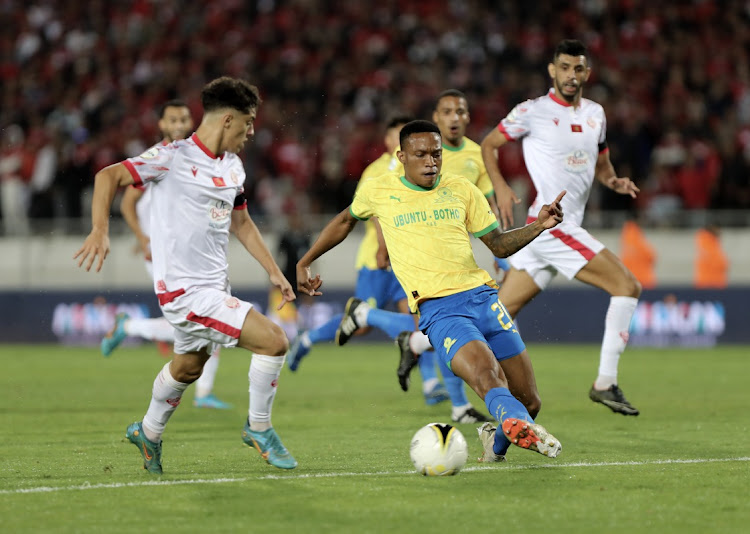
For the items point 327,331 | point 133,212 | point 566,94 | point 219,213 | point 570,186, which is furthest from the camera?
point 327,331

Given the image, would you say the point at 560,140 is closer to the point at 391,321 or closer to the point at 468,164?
the point at 468,164

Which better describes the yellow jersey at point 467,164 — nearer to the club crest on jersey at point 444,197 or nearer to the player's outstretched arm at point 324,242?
the player's outstretched arm at point 324,242

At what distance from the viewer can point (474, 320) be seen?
6.71 meters

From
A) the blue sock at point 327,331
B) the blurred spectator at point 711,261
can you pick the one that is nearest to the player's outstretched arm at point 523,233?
the blue sock at point 327,331

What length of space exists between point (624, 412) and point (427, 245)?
309cm

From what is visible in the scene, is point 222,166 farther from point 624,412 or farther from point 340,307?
point 340,307

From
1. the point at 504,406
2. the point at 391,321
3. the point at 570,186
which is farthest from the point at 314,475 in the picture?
the point at 570,186

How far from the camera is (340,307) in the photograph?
19.1 meters

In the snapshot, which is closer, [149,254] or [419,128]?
[419,128]

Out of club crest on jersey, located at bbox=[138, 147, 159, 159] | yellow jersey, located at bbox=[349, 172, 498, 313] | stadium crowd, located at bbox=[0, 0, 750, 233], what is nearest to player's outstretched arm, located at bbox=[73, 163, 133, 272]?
club crest on jersey, located at bbox=[138, 147, 159, 159]

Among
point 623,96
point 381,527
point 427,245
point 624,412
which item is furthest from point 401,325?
point 623,96

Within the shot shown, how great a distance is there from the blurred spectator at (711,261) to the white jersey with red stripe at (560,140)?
10.2m

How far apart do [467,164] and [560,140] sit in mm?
834

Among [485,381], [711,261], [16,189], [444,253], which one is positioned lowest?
[711,261]
